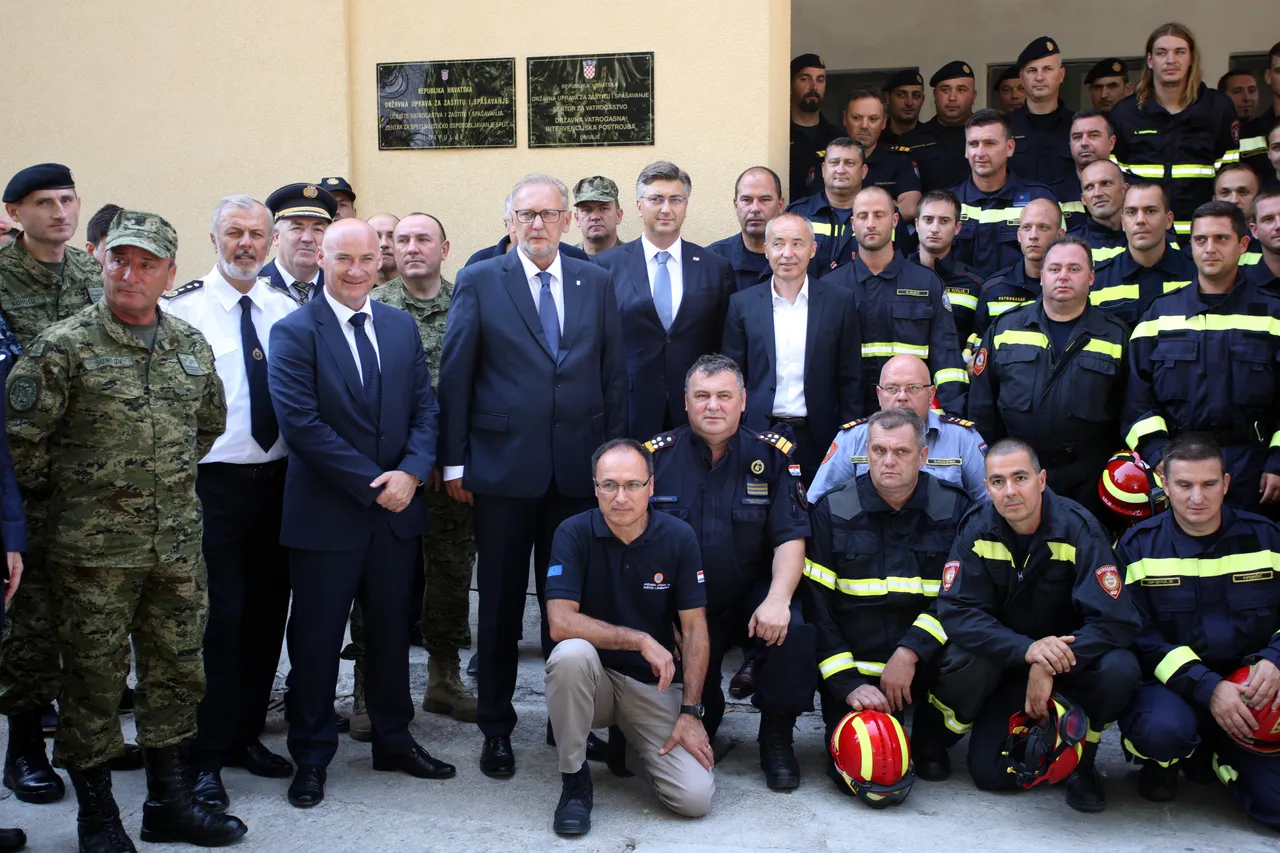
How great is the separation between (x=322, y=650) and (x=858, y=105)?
4.54m

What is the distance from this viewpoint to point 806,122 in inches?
294

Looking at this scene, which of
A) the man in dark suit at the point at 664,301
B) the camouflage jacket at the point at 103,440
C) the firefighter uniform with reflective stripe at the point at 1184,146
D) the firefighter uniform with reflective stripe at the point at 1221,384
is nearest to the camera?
the camouflage jacket at the point at 103,440

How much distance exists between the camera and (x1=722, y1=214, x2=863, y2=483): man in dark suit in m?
5.39

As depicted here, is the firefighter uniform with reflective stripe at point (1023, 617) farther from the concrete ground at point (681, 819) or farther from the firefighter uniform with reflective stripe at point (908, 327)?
the firefighter uniform with reflective stripe at point (908, 327)

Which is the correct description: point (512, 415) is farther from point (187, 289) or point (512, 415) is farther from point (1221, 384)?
point (1221, 384)

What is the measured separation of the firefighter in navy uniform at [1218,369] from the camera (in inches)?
202

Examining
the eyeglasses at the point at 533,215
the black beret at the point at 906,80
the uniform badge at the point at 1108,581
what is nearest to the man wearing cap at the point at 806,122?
the black beret at the point at 906,80

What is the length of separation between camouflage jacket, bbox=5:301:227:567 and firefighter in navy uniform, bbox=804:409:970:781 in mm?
2345

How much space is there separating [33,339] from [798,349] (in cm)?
305

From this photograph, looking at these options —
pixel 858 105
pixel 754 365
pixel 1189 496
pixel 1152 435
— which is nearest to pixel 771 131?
pixel 858 105

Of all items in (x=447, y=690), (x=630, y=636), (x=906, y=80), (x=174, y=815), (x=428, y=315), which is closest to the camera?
(x=174, y=815)

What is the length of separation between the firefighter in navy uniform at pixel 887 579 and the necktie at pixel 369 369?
1.76 metres

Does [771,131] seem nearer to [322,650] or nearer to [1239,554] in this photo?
[1239,554]

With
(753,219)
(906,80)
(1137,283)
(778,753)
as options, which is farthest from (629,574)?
(906,80)
